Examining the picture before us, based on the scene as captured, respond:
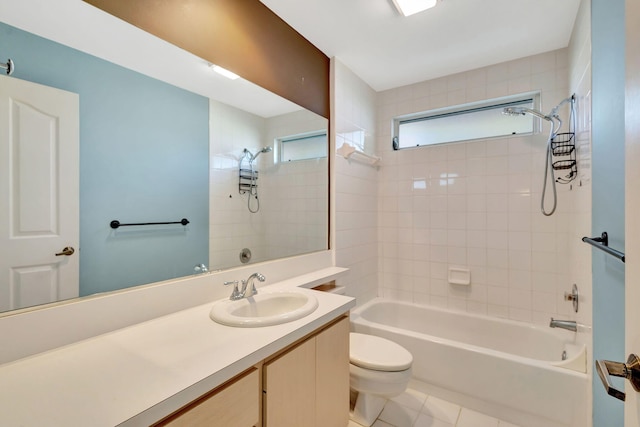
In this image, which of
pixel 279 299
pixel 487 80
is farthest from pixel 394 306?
pixel 487 80

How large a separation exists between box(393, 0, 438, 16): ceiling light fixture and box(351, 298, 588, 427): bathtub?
2.12 meters

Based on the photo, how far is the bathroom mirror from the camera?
3.14ft

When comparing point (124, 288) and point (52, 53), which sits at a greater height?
point (52, 53)

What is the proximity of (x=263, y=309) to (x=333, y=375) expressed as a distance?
1.49 feet

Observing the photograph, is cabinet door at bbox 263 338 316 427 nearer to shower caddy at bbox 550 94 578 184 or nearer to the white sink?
the white sink

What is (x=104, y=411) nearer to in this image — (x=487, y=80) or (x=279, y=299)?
(x=279, y=299)

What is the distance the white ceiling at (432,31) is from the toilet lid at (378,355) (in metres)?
2.07

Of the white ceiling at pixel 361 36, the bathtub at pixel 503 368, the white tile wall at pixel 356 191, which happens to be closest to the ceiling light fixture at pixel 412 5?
the white ceiling at pixel 361 36

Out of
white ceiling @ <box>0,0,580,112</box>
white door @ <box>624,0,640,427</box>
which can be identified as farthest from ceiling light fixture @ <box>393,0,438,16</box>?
white door @ <box>624,0,640,427</box>

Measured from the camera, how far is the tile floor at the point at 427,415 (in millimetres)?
1734

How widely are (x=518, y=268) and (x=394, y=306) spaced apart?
3.60 feet

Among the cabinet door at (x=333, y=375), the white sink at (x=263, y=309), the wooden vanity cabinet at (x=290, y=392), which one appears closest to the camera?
the wooden vanity cabinet at (x=290, y=392)

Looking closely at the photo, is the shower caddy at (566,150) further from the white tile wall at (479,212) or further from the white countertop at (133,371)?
the white countertop at (133,371)

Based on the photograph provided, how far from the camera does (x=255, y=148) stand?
1.73m
